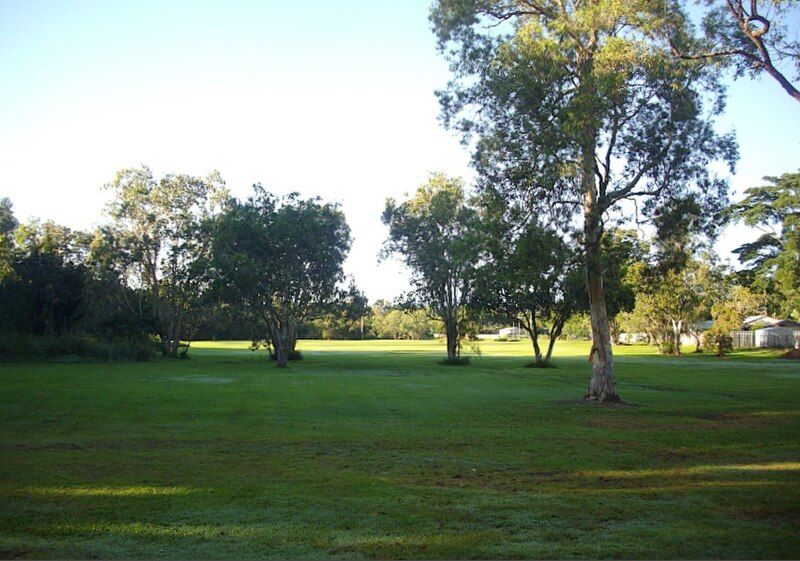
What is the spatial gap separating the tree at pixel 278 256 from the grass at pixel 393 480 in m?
28.3

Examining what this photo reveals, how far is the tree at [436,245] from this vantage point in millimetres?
60094

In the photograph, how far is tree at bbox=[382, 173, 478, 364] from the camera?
6009 cm

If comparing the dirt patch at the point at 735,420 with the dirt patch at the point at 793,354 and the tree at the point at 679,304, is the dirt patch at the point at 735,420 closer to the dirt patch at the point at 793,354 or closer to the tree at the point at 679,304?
the tree at the point at 679,304

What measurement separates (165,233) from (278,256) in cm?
1999

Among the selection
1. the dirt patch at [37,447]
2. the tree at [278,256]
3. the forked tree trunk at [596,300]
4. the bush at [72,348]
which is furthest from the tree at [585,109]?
the bush at [72,348]

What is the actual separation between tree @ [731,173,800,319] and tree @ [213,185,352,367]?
144 ft

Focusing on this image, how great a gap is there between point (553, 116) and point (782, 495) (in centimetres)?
1539

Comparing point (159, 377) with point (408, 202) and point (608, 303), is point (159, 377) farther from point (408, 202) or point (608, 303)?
point (608, 303)

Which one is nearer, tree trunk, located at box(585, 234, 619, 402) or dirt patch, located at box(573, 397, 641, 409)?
dirt patch, located at box(573, 397, 641, 409)

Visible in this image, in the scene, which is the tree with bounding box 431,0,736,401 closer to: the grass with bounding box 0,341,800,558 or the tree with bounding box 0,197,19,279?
the grass with bounding box 0,341,800,558

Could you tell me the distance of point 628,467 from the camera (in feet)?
39.9

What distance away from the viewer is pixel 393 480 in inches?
425

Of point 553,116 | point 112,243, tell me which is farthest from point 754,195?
point 112,243

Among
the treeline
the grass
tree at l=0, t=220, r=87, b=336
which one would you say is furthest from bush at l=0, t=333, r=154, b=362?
the grass
